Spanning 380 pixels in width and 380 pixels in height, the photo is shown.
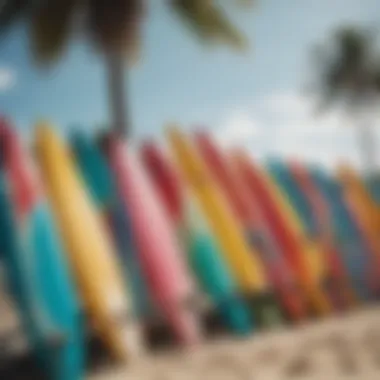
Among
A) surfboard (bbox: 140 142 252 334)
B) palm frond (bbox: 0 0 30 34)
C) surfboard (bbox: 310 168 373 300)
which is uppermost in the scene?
palm frond (bbox: 0 0 30 34)

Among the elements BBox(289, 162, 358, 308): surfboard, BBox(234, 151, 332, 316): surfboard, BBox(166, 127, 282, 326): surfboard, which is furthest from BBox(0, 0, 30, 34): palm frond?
BBox(289, 162, 358, 308): surfboard

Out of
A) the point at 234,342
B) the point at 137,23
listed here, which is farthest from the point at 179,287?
the point at 137,23

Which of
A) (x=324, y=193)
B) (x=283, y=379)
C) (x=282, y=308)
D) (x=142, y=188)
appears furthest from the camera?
(x=324, y=193)

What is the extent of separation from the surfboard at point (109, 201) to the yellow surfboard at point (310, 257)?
4.74ft

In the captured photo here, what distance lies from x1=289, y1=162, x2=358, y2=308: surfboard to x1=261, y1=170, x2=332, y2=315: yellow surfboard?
0.38ft

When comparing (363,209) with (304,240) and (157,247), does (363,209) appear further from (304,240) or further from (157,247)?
(157,247)

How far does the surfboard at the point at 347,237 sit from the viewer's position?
5391mm

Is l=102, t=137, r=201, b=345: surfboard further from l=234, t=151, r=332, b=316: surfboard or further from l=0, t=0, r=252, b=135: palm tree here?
l=0, t=0, r=252, b=135: palm tree

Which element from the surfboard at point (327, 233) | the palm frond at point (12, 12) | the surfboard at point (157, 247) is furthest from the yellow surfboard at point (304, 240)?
the palm frond at point (12, 12)

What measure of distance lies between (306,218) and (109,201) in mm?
1966

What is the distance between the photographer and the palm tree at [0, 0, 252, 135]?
614 centimetres

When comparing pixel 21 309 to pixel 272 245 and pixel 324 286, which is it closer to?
pixel 272 245

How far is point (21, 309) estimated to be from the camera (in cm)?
332

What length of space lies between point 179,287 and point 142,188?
0.71 m
